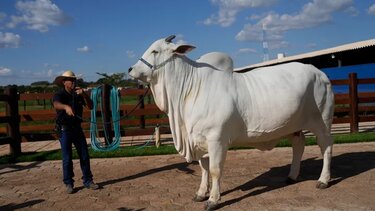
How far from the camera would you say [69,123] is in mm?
6305

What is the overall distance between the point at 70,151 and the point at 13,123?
4303mm

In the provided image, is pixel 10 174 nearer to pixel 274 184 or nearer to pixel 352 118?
pixel 274 184

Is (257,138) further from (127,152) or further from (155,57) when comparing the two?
(127,152)

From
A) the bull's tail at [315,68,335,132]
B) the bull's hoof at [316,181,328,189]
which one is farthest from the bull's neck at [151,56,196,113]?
the bull's hoof at [316,181,328,189]

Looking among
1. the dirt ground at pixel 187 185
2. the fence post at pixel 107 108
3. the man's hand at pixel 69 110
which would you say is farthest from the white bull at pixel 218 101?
the fence post at pixel 107 108

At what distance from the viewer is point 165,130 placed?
11.2 meters

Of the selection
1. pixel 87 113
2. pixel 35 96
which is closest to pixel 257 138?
pixel 87 113

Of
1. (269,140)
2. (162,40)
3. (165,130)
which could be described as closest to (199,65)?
(162,40)

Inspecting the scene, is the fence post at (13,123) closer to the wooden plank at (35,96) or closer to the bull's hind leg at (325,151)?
the wooden plank at (35,96)

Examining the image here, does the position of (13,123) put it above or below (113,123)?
above

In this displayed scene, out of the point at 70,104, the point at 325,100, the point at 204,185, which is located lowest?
the point at 204,185

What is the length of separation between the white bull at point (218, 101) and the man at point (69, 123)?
153cm

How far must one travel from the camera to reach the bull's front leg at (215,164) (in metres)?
5.10

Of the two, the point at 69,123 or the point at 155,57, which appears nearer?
the point at 155,57
